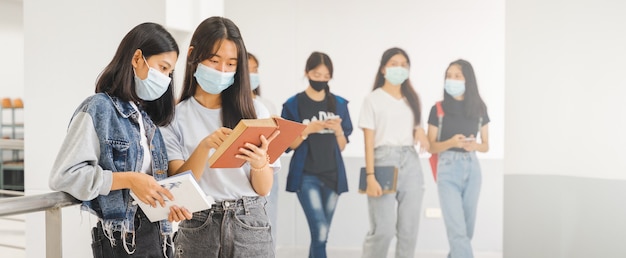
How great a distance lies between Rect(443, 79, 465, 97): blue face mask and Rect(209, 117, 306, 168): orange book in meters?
1.91

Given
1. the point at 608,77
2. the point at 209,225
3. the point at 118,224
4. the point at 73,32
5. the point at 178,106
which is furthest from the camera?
the point at 73,32

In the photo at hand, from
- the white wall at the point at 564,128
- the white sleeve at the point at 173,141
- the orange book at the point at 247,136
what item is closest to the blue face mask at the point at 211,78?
the white sleeve at the point at 173,141

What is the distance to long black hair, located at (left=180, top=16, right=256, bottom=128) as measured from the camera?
2.51m

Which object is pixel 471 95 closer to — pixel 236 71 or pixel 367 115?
pixel 367 115

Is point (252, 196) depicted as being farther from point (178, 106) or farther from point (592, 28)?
point (592, 28)

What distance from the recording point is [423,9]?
414 centimetres

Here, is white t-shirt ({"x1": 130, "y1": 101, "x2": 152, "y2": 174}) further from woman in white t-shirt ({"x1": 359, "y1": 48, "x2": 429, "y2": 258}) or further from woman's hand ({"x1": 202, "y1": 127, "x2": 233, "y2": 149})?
woman in white t-shirt ({"x1": 359, "y1": 48, "x2": 429, "y2": 258})

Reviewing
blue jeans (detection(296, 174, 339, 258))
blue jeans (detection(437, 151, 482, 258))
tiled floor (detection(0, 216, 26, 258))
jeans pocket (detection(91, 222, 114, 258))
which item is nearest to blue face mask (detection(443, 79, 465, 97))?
blue jeans (detection(437, 151, 482, 258))

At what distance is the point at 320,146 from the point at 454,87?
3.04 ft

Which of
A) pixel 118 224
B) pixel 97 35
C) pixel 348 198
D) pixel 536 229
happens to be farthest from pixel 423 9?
pixel 118 224

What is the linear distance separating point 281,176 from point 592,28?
84.5 inches

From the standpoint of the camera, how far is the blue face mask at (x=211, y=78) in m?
2.52

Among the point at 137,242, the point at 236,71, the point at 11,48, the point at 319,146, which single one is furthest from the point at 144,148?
the point at 11,48

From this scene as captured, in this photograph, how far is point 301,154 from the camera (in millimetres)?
4289
